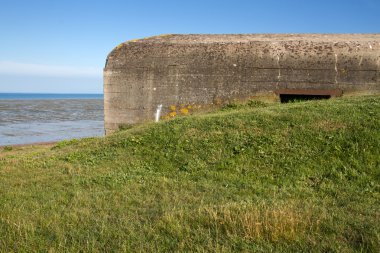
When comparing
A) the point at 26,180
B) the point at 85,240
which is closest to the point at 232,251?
the point at 85,240

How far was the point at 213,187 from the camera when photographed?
20.5 ft

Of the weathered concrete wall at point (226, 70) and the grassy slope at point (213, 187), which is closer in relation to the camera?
the grassy slope at point (213, 187)

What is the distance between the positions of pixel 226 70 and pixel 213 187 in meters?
6.82

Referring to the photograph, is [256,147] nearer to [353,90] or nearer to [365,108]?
[365,108]

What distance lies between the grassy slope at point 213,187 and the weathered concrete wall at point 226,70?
2.42m

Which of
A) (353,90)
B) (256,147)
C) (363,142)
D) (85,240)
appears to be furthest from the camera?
(353,90)

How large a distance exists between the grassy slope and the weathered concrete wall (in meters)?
2.42

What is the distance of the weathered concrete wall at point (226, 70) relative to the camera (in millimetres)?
11711

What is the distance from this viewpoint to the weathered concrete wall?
38.4 feet

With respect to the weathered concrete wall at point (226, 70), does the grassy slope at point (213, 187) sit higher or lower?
lower

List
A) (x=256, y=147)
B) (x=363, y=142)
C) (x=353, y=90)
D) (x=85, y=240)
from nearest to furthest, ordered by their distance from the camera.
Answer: (x=85, y=240) → (x=363, y=142) → (x=256, y=147) → (x=353, y=90)

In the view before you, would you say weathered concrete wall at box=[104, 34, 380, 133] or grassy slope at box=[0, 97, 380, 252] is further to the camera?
weathered concrete wall at box=[104, 34, 380, 133]

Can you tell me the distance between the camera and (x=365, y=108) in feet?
28.0

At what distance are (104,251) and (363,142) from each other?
5251mm
